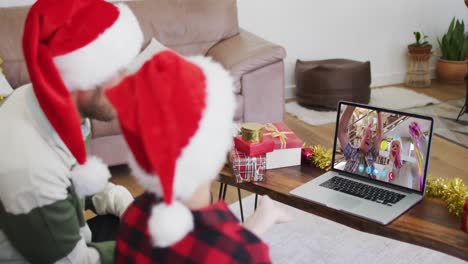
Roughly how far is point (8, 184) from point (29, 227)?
0.11 m

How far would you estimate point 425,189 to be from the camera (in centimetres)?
173

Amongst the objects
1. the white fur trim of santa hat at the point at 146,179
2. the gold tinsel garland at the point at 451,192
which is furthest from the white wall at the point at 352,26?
the white fur trim of santa hat at the point at 146,179

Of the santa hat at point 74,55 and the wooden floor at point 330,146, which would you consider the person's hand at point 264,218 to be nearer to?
the santa hat at point 74,55

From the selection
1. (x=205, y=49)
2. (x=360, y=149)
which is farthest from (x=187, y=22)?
(x=360, y=149)

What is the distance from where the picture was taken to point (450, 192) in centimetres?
170

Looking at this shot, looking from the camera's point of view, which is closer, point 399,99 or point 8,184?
point 8,184

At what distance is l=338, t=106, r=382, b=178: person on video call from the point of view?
1.79 metres

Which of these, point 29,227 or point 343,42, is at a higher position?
point 29,227

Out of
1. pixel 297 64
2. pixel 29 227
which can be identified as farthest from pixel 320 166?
pixel 297 64

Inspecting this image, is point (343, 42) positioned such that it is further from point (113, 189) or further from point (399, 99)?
point (113, 189)

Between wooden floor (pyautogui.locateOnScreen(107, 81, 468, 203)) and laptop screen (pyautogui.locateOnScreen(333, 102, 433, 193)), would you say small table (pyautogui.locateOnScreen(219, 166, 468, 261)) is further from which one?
wooden floor (pyautogui.locateOnScreen(107, 81, 468, 203))

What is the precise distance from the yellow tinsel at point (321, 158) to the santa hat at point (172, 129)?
101cm

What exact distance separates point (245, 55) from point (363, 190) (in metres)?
1.61

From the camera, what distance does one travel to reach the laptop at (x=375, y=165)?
1.68m
